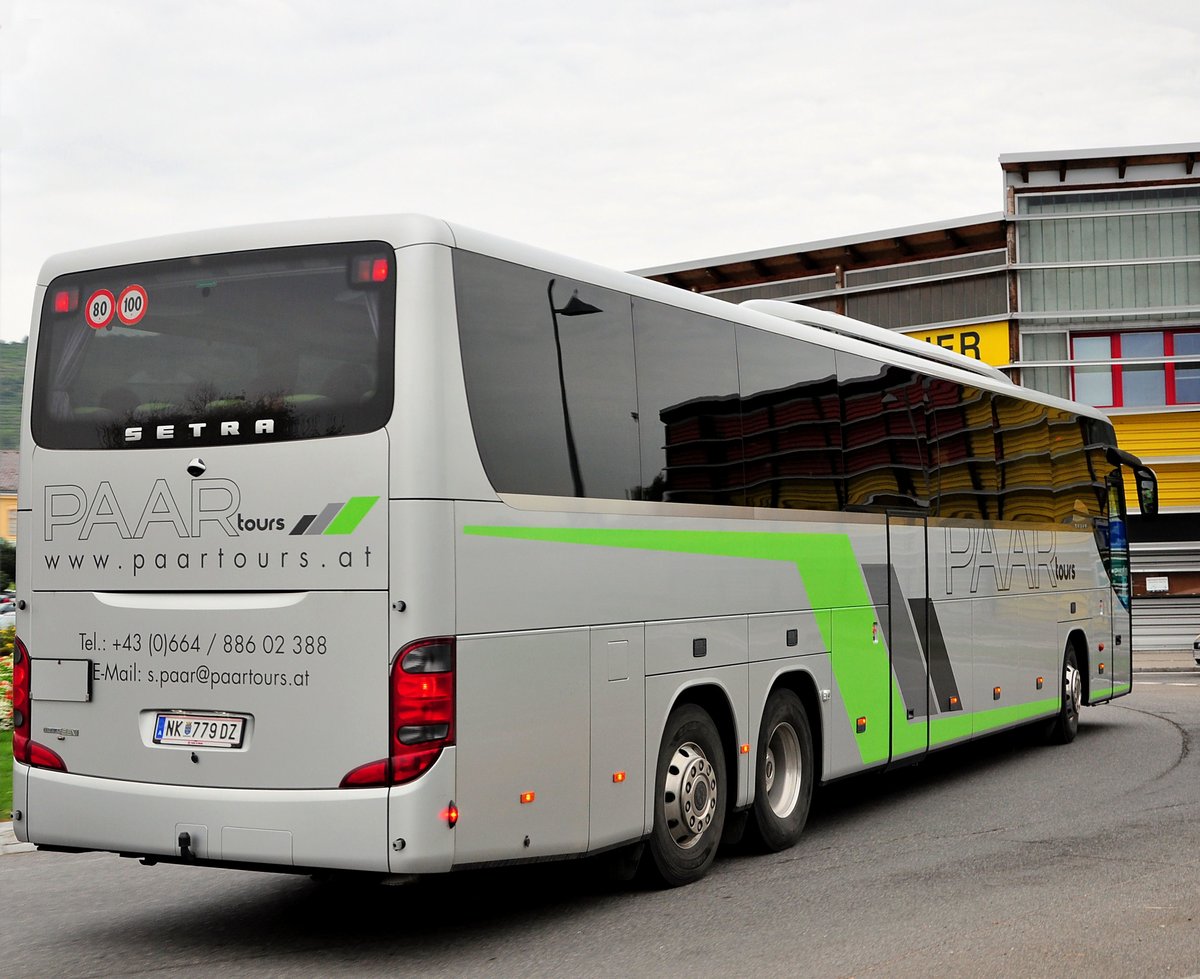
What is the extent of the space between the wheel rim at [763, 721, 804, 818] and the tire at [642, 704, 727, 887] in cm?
81

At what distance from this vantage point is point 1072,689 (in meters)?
14.9

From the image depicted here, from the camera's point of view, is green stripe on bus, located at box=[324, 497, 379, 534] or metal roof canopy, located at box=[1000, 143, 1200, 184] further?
metal roof canopy, located at box=[1000, 143, 1200, 184]

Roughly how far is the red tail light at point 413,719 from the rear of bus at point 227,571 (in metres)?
0.01

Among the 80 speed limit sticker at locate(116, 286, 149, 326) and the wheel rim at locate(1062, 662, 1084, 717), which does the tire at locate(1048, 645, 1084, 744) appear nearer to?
the wheel rim at locate(1062, 662, 1084, 717)

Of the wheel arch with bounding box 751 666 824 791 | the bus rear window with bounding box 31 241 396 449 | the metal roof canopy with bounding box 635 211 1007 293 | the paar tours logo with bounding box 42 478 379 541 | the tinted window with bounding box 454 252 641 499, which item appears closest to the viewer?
the paar tours logo with bounding box 42 478 379 541

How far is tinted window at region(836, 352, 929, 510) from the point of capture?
10.5 m

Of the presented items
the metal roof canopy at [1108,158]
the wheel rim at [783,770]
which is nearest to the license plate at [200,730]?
the wheel rim at [783,770]

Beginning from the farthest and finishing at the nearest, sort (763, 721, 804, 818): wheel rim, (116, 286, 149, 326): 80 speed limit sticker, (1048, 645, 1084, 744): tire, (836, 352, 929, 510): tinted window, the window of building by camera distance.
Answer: the window of building
(1048, 645, 1084, 744): tire
(836, 352, 929, 510): tinted window
(763, 721, 804, 818): wheel rim
(116, 286, 149, 326): 80 speed limit sticker

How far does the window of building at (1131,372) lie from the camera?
30641 mm

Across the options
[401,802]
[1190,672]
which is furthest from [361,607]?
[1190,672]

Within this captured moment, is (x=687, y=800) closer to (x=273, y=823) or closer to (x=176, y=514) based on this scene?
(x=273, y=823)

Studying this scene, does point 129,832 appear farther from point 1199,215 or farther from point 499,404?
point 1199,215

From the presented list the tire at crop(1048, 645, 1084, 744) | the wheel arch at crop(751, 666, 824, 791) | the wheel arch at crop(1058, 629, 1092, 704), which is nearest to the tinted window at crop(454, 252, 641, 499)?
the wheel arch at crop(751, 666, 824, 791)

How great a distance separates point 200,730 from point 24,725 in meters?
1.15
